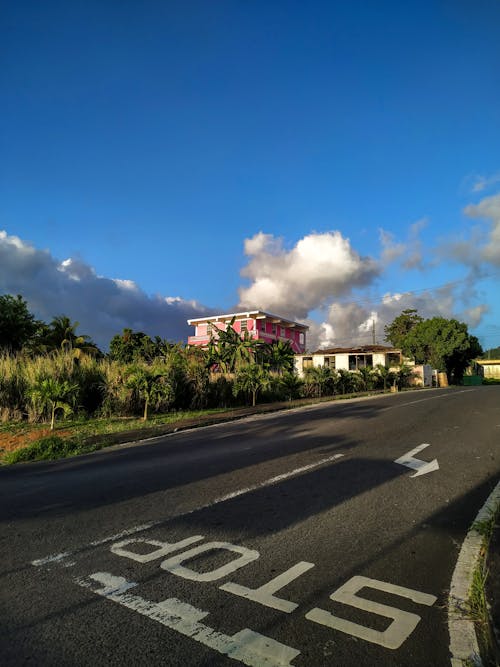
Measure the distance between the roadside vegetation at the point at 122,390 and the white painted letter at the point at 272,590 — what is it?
7412 mm

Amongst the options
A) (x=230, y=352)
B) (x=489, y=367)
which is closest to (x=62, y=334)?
(x=230, y=352)

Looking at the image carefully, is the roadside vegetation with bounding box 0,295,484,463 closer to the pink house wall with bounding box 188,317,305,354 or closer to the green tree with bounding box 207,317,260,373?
the green tree with bounding box 207,317,260,373

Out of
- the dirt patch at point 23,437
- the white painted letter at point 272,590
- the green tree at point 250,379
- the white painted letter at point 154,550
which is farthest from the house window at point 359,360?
the white painted letter at point 272,590

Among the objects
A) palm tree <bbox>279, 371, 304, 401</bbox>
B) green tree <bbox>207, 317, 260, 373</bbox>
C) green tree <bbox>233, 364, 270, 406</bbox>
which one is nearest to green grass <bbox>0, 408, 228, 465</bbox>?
green tree <bbox>233, 364, 270, 406</bbox>

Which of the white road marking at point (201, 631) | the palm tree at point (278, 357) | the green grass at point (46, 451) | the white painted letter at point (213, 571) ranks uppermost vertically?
the palm tree at point (278, 357)

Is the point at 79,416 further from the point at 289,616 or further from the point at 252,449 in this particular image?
the point at 289,616

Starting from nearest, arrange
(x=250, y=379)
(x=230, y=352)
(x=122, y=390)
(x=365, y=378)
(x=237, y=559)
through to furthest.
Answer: (x=237, y=559), (x=122, y=390), (x=250, y=379), (x=230, y=352), (x=365, y=378)

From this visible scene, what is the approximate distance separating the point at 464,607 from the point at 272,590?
4.36 ft

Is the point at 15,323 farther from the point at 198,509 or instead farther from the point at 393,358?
the point at 393,358

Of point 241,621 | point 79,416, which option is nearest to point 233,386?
point 79,416

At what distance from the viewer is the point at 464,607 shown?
3039 millimetres

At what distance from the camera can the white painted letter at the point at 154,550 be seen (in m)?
3.82

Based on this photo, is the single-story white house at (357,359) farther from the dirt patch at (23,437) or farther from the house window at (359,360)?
the dirt patch at (23,437)

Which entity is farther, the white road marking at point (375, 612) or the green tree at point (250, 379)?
the green tree at point (250, 379)
